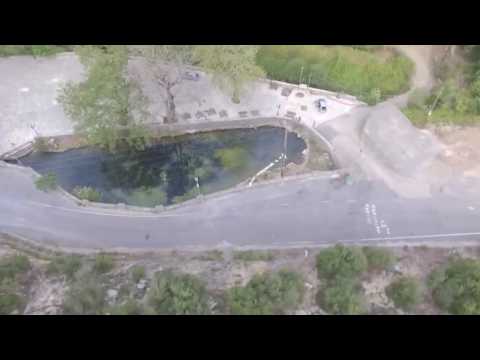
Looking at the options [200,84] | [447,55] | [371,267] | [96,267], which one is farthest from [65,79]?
[447,55]

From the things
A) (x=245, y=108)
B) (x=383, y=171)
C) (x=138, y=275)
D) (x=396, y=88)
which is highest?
(x=396, y=88)

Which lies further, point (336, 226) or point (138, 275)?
point (336, 226)

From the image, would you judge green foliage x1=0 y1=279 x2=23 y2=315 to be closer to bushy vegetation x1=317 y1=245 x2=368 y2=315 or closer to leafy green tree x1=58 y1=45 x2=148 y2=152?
leafy green tree x1=58 y1=45 x2=148 y2=152

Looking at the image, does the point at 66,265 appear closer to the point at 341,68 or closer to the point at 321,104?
the point at 321,104

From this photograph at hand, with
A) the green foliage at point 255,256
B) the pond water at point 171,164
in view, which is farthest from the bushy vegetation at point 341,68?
the green foliage at point 255,256

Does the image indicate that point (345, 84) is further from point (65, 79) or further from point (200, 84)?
point (65, 79)
